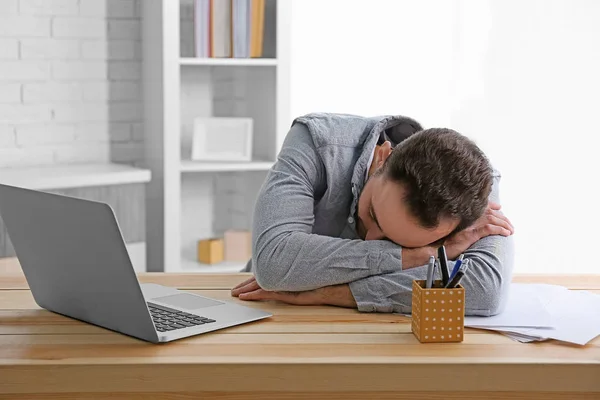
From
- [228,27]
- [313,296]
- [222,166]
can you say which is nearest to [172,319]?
[313,296]

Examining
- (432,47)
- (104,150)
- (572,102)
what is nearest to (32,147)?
(104,150)

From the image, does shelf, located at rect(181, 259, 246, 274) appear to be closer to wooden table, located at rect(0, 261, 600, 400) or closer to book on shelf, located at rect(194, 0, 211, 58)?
book on shelf, located at rect(194, 0, 211, 58)

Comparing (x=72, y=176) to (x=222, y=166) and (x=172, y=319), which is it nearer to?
(x=222, y=166)

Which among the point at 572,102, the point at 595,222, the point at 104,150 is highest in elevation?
the point at 572,102

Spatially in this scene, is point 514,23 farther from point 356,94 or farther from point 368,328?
point 368,328

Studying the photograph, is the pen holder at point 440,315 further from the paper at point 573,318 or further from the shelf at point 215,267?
the shelf at point 215,267

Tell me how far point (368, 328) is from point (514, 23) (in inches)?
97.0

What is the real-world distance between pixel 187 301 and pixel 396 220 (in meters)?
0.43

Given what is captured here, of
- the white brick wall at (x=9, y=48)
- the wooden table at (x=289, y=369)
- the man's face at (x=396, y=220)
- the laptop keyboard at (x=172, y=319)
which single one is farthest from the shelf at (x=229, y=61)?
the wooden table at (x=289, y=369)

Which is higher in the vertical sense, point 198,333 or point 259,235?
point 259,235

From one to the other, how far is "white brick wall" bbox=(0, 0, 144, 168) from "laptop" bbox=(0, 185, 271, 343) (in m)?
1.94

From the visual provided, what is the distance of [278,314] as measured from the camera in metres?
1.64

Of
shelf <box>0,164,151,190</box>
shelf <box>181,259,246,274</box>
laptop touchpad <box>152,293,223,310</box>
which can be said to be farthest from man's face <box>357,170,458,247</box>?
shelf <box>181,259,246,274</box>

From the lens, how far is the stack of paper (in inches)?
59.7
